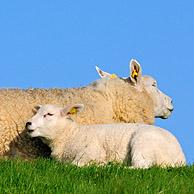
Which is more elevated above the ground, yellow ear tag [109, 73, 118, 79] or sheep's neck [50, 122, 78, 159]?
yellow ear tag [109, 73, 118, 79]

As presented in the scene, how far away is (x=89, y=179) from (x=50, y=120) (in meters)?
3.66

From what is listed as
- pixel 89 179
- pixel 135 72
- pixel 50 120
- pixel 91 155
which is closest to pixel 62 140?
pixel 50 120

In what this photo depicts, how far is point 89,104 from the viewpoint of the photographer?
12.7 m

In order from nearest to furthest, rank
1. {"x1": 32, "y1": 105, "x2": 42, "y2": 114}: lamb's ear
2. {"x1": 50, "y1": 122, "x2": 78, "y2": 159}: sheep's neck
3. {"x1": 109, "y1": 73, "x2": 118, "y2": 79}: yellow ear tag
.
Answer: {"x1": 50, "y1": 122, "x2": 78, "y2": 159}: sheep's neck
{"x1": 32, "y1": 105, "x2": 42, "y2": 114}: lamb's ear
{"x1": 109, "y1": 73, "x2": 118, "y2": 79}: yellow ear tag

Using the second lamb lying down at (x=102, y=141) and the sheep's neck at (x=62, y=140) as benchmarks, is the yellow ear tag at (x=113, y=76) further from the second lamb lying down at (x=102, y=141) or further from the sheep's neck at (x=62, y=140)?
the sheep's neck at (x=62, y=140)

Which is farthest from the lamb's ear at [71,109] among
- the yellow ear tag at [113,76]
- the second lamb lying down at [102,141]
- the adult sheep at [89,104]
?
the yellow ear tag at [113,76]

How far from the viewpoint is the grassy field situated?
21.8ft

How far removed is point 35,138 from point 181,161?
279cm

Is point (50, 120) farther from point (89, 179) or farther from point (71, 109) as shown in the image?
point (89, 179)

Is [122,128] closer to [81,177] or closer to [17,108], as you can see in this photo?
[17,108]

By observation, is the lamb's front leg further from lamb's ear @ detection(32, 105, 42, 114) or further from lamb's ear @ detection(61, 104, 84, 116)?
lamb's ear @ detection(32, 105, 42, 114)

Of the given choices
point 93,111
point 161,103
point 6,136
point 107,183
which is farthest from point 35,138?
point 107,183

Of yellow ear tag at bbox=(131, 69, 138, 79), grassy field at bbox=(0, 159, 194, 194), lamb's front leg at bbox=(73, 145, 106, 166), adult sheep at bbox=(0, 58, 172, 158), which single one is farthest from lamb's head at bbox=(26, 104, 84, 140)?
yellow ear tag at bbox=(131, 69, 138, 79)

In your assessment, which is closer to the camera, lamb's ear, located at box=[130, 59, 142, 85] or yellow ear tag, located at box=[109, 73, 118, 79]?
lamb's ear, located at box=[130, 59, 142, 85]
